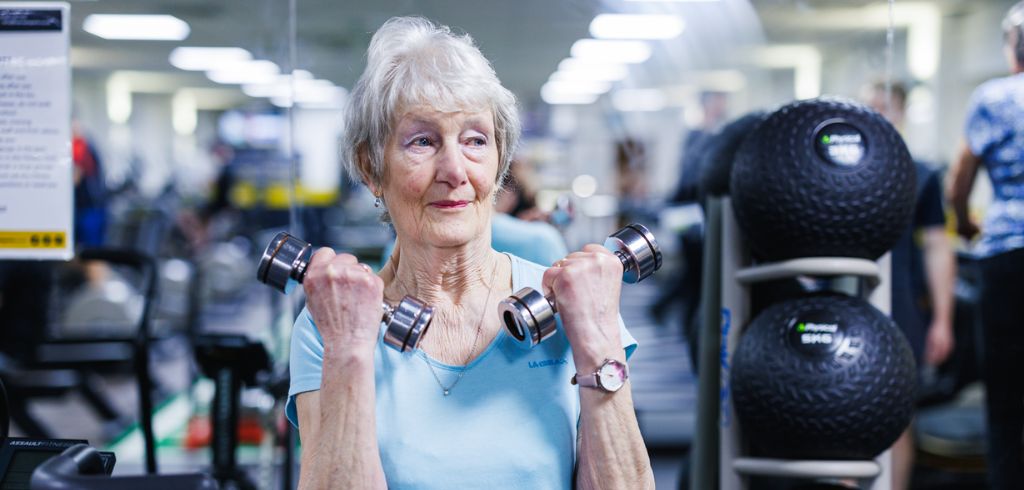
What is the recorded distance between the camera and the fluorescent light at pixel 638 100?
5.18 m

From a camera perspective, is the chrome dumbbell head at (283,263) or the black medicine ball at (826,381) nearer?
the chrome dumbbell head at (283,263)

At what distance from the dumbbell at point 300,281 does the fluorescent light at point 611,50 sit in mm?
1674

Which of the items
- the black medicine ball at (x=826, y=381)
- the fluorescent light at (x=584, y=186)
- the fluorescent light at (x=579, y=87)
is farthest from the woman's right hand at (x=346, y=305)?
the fluorescent light at (x=584, y=186)

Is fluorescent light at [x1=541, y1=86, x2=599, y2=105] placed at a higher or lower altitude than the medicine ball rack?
higher

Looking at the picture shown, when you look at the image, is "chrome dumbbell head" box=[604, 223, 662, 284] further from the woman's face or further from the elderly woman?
the woman's face

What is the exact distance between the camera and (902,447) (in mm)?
3225

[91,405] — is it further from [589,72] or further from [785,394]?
[785,394]

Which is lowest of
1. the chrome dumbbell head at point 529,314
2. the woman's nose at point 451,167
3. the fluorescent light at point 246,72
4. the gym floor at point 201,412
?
the gym floor at point 201,412

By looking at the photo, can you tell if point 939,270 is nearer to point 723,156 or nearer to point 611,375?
point 723,156

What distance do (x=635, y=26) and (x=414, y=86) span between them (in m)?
1.88

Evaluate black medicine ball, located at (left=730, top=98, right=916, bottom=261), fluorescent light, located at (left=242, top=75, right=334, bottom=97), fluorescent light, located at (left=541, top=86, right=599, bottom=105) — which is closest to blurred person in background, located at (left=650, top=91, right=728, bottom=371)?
fluorescent light, located at (left=541, top=86, right=599, bottom=105)

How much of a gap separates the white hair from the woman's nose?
6 centimetres

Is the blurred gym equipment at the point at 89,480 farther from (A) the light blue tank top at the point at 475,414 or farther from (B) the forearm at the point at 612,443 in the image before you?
(B) the forearm at the point at 612,443

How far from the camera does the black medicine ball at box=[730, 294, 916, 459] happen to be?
1.83m
